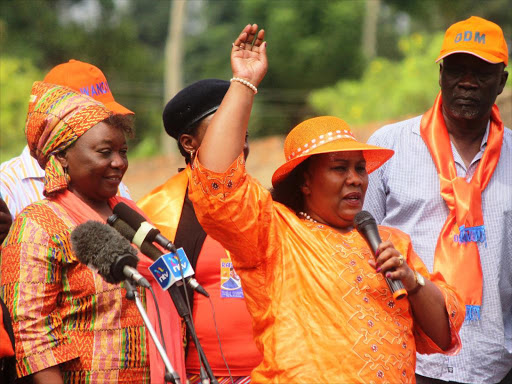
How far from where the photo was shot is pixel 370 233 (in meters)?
3.19

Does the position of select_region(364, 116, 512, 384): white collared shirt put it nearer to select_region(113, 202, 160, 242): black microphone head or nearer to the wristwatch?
the wristwatch

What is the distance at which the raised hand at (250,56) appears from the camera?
118 inches

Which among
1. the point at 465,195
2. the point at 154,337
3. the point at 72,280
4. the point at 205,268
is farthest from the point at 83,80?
the point at 154,337

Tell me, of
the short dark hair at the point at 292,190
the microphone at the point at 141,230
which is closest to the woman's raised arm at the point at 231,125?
the microphone at the point at 141,230

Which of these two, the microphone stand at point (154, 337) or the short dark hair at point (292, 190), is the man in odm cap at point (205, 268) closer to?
the short dark hair at point (292, 190)

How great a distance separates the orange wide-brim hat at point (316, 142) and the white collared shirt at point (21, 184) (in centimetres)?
153

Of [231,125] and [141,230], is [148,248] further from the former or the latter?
[231,125]

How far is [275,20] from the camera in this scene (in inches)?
952

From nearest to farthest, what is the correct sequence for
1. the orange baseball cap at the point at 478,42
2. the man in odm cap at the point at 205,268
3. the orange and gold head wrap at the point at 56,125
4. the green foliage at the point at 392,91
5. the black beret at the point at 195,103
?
1. the orange and gold head wrap at the point at 56,125
2. the man in odm cap at the point at 205,268
3. the black beret at the point at 195,103
4. the orange baseball cap at the point at 478,42
5. the green foliage at the point at 392,91

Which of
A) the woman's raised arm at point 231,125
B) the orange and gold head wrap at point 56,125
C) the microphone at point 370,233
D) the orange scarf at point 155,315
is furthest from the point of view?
the orange and gold head wrap at point 56,125

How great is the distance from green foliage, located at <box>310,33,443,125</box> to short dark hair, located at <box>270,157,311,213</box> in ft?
40.3

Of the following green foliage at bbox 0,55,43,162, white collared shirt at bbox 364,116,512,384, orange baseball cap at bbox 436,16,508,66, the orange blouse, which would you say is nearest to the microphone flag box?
the orange blouse

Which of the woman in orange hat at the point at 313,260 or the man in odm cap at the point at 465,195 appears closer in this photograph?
the woman in orange hat at the point at 313,260

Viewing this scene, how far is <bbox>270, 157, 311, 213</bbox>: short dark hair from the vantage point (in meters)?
3.53
